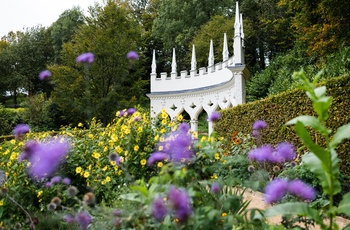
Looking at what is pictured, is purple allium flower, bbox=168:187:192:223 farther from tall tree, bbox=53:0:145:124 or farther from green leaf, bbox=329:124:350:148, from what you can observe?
tall tree, bbox=53:0:145:124

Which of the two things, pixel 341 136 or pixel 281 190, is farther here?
pixel 281 190

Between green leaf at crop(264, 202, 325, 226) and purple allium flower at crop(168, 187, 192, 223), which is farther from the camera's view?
green leaf at crop(264, 202, 325, 226)

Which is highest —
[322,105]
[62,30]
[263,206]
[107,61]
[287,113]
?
[62,30]

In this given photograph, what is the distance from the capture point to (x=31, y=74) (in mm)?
33094

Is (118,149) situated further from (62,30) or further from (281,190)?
(62,30)

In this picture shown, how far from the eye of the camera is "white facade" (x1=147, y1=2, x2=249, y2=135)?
1575cm

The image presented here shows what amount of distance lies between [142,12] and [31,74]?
37.3 feet

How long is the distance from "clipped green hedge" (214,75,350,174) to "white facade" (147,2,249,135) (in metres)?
5.17

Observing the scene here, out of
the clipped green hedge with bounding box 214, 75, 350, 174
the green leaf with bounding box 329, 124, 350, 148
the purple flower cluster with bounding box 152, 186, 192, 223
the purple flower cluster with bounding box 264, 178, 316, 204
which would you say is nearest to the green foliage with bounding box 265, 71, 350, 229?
the green leaf with bounding box 329, 124, 350, 148

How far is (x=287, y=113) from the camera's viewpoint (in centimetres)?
677

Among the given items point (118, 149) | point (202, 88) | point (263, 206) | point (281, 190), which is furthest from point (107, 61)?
point (281, 190)

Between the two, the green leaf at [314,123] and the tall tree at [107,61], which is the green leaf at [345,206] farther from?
the tall tree at [107,61]

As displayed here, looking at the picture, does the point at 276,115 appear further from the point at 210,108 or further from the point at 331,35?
the point at 210,108

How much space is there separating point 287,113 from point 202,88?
1200 cm
